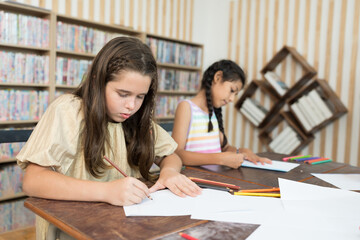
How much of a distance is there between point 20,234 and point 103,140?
5.86 feet

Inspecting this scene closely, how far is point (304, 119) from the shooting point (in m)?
3.12

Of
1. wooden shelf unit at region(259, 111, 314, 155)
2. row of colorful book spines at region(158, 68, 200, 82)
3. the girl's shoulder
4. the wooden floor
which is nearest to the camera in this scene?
the girl's shoulder

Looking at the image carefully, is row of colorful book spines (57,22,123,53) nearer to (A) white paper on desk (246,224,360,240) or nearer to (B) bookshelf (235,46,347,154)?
(B) bookshelf (235,46,347,154)

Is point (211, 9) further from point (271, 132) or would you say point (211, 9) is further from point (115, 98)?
point (115, 98)

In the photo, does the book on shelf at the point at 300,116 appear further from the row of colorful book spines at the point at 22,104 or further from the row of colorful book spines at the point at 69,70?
the row of colorful book spines at the point at 22,104

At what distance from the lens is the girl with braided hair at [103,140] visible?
857 millimetres

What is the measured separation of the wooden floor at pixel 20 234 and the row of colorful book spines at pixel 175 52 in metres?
2.10

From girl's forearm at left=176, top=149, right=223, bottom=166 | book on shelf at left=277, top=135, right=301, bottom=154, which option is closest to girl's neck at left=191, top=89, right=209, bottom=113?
girl's forearm at left=176, top=149, right=223, bottom=166

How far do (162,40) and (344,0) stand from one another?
1904 mm

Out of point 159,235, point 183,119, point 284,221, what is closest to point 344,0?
point 183,119

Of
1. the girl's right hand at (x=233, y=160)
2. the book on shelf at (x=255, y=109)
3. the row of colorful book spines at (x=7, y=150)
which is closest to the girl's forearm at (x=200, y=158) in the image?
the girl's right hand at (x=233, y=160)

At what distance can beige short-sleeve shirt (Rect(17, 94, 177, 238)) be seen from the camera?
95 cm

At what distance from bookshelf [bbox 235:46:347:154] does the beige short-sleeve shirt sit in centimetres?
234

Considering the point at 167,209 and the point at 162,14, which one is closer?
the point at 167,209
